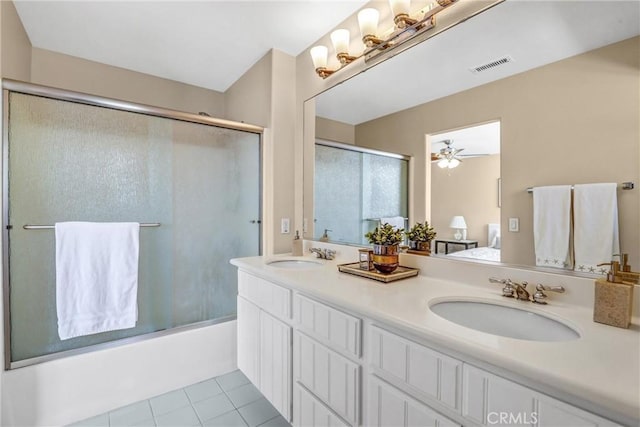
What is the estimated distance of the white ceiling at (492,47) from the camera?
930 mm

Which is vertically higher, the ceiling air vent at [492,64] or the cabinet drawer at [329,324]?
the ceiling air vent at [492,64]

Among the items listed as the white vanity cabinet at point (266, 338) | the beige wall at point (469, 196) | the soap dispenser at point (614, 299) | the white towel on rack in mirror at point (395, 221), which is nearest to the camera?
the soap dispenser at point (614, 299)

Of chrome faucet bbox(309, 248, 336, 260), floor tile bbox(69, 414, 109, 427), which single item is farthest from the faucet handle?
floor tile bbox(69, 414, 109, 427)

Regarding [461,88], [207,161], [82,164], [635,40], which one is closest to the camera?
[635,40]

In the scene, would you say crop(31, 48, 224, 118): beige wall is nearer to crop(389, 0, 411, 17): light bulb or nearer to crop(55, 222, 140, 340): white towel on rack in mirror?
crop(55, 222, 140, 340): white towel on rack in mirror

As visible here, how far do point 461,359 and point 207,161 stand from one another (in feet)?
6.39

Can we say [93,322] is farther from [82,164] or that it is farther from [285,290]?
[285,290]

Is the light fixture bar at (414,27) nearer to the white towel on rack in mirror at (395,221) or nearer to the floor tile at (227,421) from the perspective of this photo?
the white towel on rack in mirror at (395,221)

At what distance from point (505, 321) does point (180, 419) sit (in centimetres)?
175

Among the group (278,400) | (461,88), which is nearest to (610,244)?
(461,88)

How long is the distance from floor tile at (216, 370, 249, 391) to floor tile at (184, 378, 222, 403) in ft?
0.12

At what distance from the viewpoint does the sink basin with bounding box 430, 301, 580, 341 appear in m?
0.89

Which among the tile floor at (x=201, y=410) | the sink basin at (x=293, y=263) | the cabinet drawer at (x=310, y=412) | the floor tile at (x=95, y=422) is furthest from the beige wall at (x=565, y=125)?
the floor tile at (x=95, y=422)

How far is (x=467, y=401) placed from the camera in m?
0.72
